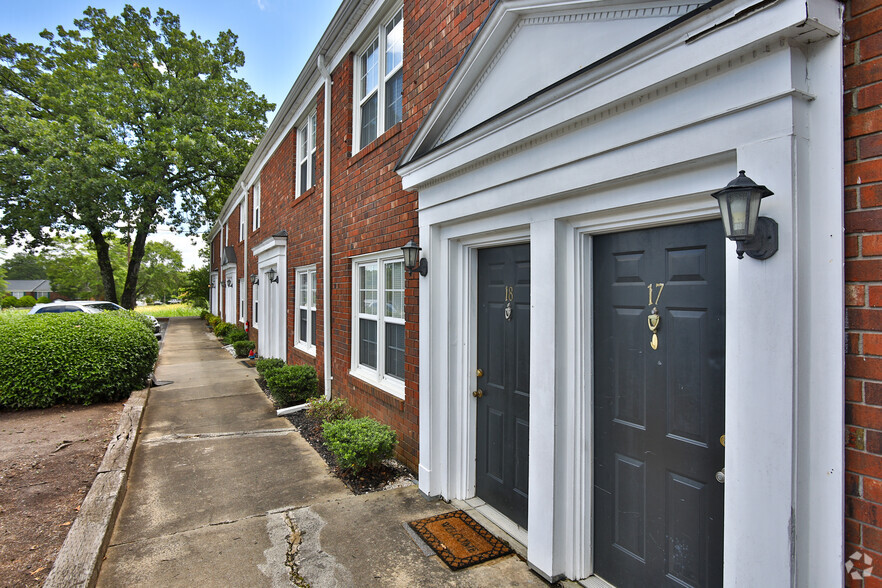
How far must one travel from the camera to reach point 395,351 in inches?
220

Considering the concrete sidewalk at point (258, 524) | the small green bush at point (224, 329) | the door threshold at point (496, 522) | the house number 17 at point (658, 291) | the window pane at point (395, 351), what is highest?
the house number 17 at point (658, 291)

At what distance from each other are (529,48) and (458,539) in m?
3.69

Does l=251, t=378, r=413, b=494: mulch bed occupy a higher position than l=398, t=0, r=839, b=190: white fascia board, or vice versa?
l=398, t=0, r=839, b=190: white fascia board

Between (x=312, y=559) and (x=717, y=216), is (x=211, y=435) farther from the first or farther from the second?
(x=717, y=216)

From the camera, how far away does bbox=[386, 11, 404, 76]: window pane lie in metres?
5.54

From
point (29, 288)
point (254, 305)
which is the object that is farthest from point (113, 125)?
point (29, 288)

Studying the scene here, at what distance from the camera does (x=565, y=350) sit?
9.81 ft

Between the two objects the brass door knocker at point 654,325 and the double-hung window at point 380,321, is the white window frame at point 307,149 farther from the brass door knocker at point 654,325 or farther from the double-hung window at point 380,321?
the brass door knocker at point 654,325

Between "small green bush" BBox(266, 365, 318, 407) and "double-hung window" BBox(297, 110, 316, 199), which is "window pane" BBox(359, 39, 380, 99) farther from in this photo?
"small green bush" BBox(266, 365, 318, 407)

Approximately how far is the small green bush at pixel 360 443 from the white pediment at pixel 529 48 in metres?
2.97

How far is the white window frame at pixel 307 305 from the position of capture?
29.2 feet

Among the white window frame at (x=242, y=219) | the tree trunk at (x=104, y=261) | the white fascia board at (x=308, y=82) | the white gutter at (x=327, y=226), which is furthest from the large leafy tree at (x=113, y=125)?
the white gutter at (x=327, y=226)

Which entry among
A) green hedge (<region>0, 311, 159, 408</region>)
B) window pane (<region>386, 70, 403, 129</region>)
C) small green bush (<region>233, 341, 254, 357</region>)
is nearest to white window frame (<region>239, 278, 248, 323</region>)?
small green bush (<region>233, 341, 254, 357</region>)

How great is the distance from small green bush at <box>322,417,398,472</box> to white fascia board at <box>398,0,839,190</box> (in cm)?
292
